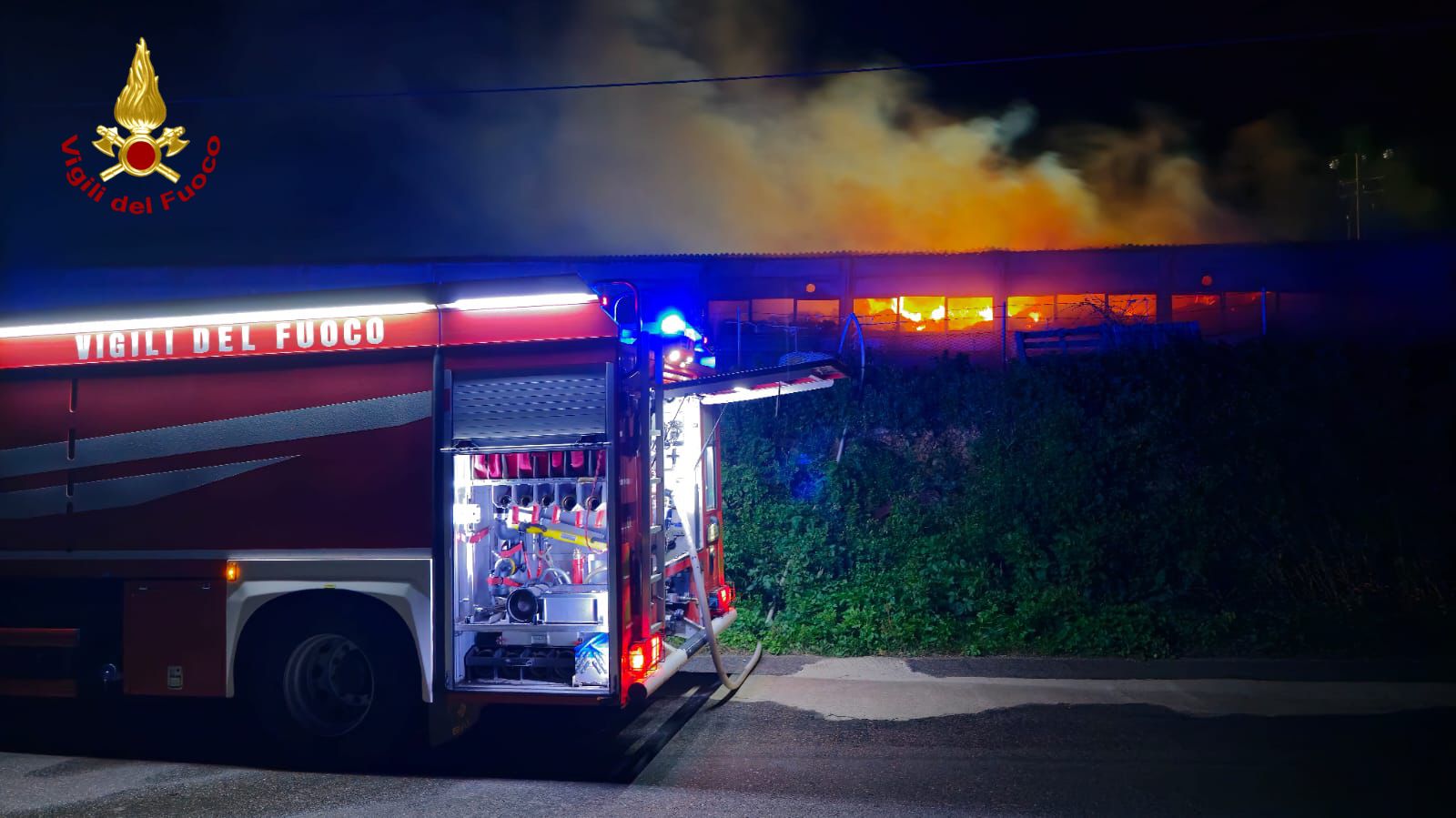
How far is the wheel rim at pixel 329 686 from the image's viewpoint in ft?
21.2

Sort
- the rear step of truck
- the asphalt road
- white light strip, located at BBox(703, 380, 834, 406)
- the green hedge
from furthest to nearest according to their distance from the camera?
the green hedge
white light strip, located at BBox(703, 380, 834, 406)
the rear step of truck
the asphalt road

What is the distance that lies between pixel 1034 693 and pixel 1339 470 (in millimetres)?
5626

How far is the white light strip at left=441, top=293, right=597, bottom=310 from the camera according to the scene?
6066mm

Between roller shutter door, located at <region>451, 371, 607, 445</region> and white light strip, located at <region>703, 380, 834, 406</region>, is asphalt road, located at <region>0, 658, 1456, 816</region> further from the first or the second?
white light strip, located at <region>703, 380, 834, 406</region>

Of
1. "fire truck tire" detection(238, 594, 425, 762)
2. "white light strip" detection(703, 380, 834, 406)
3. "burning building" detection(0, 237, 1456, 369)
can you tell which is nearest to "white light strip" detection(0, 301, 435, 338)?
"fire truck tire" detection(238, 594, 425, 762)

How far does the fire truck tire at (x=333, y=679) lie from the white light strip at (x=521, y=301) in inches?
80.3

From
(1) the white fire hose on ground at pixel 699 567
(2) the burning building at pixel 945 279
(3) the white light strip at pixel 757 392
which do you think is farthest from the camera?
(2) the burning building at pixel 945 279

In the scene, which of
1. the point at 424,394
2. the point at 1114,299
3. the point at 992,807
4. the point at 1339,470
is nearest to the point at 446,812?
the point at 424,394

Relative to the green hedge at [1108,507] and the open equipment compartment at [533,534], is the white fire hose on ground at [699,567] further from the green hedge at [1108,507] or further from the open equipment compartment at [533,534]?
the green hedge at [1108,507]

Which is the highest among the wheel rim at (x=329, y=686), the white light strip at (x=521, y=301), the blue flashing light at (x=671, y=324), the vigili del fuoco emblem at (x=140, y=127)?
the vigili del fuoco emblem at (x=140, y=127)

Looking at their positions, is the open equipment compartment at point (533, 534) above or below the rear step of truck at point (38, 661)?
above

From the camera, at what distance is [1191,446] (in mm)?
11422

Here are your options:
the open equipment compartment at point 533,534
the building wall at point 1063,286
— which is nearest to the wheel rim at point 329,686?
the open equipment compartment at point 533,534

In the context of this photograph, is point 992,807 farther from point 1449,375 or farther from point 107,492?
point 1449,375
